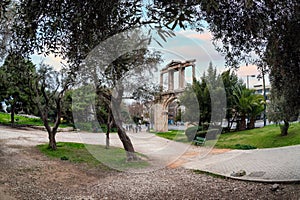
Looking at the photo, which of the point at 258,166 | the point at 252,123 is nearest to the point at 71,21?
the point at 258,166

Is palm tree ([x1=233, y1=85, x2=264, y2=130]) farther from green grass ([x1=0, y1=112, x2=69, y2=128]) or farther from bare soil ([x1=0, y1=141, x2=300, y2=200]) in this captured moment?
green grass ([x1=0, y1=112, x2=69, y2=128])

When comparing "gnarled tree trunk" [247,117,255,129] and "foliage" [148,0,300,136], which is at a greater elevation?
"foliage" [148,0,300,136]

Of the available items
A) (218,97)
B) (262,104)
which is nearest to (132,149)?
(218,97)

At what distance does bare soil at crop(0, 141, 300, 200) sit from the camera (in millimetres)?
4598

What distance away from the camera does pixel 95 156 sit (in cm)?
875

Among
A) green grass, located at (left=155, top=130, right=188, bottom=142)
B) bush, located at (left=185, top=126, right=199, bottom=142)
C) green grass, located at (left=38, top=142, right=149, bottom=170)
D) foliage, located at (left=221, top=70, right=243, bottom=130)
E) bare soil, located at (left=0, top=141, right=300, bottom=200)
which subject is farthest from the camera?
foliage, located at (left=221, top=70, right=243, bottom=130)

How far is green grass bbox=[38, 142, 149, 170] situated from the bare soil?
0.55 metres

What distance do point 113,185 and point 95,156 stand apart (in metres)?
3.47

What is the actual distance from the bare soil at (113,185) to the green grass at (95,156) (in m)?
0.55

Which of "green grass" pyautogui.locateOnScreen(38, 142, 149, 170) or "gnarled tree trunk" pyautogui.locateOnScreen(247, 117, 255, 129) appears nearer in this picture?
"green grass" pyautogui.locateOnScreen(38, 142, 149, 170)

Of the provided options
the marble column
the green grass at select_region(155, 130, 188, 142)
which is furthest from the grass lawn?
the marble column

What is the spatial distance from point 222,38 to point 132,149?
5.36 metres

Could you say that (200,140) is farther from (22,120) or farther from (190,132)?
(22,120)

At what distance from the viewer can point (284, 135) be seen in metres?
11.3
